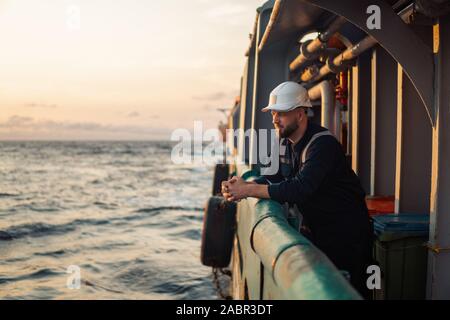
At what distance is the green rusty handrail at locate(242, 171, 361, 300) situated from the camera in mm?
1851

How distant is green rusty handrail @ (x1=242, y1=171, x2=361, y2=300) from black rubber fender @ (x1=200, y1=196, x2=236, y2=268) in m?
4.81

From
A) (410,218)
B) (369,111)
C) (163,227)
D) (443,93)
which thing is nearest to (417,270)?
(410,218)

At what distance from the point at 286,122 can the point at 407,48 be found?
1.14 m

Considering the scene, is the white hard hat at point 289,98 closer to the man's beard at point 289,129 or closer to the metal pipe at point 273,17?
the man's beard at point 289,129

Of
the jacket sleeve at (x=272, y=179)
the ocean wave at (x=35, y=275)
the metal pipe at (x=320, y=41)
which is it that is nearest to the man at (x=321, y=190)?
the jacket sleeve at (x=272, y=179)

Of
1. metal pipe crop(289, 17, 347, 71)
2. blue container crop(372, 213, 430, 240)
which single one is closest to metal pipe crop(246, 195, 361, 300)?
blue container crop(372, 213, 430, 240)

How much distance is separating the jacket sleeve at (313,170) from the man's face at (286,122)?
35 centimetres

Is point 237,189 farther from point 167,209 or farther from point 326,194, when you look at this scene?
point 167,209

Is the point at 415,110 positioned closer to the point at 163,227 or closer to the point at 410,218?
the point at 410,218

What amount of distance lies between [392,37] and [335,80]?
6090 mm

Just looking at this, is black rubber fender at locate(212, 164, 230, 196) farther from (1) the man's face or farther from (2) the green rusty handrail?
(2) the green rusty handrail

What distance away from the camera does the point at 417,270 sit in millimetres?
4156

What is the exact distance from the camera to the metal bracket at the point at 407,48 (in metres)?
3.80

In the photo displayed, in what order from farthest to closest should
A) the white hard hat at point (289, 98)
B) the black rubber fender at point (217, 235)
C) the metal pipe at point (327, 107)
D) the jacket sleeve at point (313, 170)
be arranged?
1. the black rubber fender at point (217, 235)
2. the metal pipe at point (327, 107)
3. the white hard hat at point (289, 98)
4. the jacket sleeve at point (313, 170)
